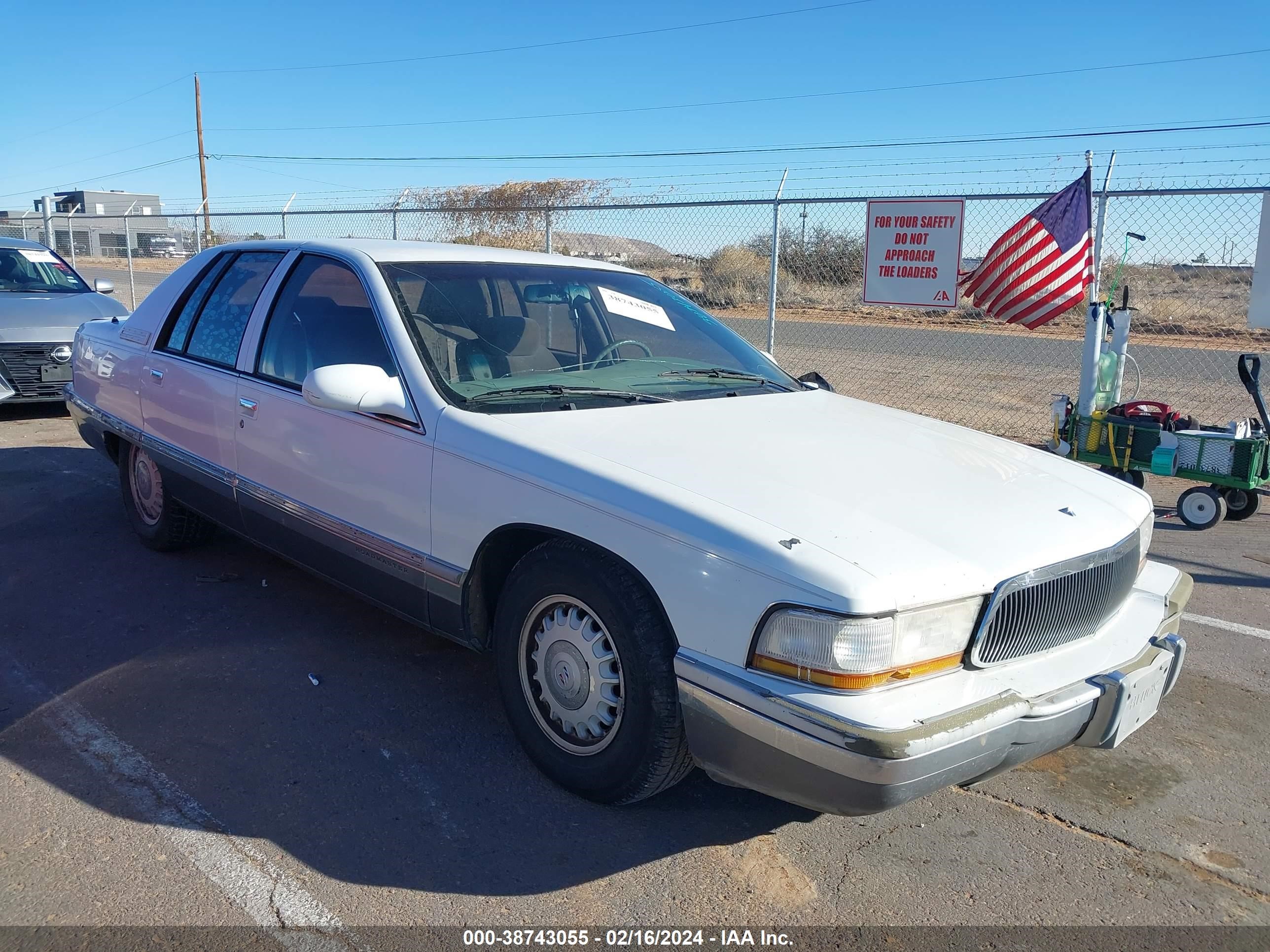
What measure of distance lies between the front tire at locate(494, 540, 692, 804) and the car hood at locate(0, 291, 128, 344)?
7.48 meters

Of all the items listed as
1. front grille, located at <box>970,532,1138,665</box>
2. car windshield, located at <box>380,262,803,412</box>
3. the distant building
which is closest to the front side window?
car windshield, located at <box>380,262,803,412</box>

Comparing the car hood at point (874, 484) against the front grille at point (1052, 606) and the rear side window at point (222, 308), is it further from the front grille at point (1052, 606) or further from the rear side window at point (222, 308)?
the rear side window at point (222, 308)

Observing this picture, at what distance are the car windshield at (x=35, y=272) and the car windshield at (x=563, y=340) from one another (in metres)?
8.04

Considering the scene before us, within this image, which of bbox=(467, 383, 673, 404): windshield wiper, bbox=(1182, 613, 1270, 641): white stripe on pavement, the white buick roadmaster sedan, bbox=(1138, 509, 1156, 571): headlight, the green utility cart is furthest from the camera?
the green utility cart

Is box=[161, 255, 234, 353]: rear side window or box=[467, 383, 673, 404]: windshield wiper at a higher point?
box=[161, 255, 234, 353]: rear side window

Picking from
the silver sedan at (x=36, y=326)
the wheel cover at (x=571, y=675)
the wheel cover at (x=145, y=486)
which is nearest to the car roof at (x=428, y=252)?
the wheel cover at (x=145, y=486)

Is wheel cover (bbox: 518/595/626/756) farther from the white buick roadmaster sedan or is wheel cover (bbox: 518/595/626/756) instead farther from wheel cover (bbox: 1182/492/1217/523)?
wheel cover (bbox: 1182/492/1217/523)

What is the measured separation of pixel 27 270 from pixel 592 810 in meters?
9.94

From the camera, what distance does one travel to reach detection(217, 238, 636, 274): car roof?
4.16 metres

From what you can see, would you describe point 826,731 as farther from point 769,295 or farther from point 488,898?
point 769,295

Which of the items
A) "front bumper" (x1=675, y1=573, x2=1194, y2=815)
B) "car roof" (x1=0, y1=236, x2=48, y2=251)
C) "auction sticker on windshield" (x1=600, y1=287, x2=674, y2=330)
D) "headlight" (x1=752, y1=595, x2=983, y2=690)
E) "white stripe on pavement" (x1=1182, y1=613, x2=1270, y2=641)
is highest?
"car roof" (x1=0, y1=236, x2=48, y2=251)

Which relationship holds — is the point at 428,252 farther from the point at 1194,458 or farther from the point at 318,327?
the point at 1194,458

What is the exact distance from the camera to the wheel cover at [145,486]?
5.34 m

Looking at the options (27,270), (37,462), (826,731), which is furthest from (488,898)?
(27,270)
